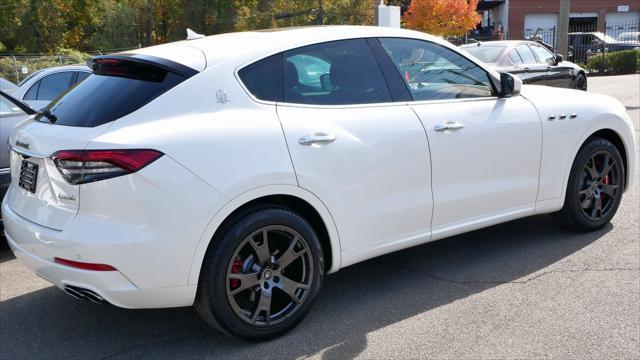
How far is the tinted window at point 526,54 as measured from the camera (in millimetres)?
12797

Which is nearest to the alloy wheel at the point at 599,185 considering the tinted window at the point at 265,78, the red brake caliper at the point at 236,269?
the tinted window at the point at 265,78

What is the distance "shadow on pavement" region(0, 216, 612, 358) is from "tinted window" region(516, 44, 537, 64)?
813 cm

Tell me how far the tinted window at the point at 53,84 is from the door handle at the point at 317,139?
8.46 meters

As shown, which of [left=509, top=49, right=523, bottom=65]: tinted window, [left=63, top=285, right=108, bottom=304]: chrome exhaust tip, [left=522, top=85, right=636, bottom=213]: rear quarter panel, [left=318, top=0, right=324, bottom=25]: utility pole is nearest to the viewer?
[left=63, top=285, right=108, bottom=304]: chrome exhaust tip

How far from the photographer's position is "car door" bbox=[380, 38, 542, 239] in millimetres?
4328

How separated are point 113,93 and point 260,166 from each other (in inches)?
36.0

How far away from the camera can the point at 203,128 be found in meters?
3.42

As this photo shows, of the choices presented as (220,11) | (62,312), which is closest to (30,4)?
(220,11)

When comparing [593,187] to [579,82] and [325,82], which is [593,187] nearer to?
[325,82]

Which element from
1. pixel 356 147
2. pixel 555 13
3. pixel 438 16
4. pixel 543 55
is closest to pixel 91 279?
pixel 356 147

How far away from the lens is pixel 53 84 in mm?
10977

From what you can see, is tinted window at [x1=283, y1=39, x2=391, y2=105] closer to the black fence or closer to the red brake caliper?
the red brake caliper

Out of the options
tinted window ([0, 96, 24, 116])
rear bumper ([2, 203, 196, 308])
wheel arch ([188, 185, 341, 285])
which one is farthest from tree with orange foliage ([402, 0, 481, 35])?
rear bumper ([2, 203, 196, 308])

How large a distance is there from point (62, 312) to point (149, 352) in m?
0.96
